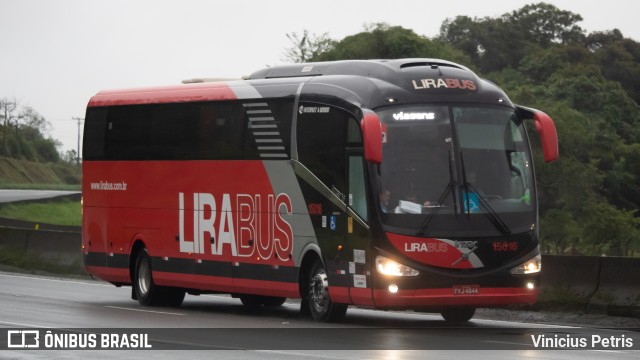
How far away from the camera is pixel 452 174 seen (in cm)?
1864

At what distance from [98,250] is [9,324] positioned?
7.37m

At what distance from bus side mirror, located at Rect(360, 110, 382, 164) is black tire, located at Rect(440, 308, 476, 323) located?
10.5ft

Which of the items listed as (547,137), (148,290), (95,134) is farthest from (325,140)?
(95,134)

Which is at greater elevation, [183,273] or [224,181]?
[224,181]

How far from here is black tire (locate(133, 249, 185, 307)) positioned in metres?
24.0

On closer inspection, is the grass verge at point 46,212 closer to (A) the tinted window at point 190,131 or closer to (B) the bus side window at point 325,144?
(A) the tinted window at point 190,131

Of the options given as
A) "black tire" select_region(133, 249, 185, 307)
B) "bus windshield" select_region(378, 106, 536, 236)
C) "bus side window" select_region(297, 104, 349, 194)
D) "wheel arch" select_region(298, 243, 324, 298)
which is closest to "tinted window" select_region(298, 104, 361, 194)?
"bus side window" select_region(297, 104, 349, 194)

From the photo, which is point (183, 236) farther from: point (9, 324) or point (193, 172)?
point (9, 324)

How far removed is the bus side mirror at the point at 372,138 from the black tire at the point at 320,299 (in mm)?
2421


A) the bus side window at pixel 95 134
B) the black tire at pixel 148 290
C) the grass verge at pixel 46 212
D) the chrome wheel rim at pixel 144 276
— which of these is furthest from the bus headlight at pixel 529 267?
the grass verge at pixel 46 212

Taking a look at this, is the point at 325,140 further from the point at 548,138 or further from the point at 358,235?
the point at 548,138

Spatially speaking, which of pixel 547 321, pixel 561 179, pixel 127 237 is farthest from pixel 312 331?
pixel 561 179

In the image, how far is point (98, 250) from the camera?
2552 cm

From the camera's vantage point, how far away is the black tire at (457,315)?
66.4ft
